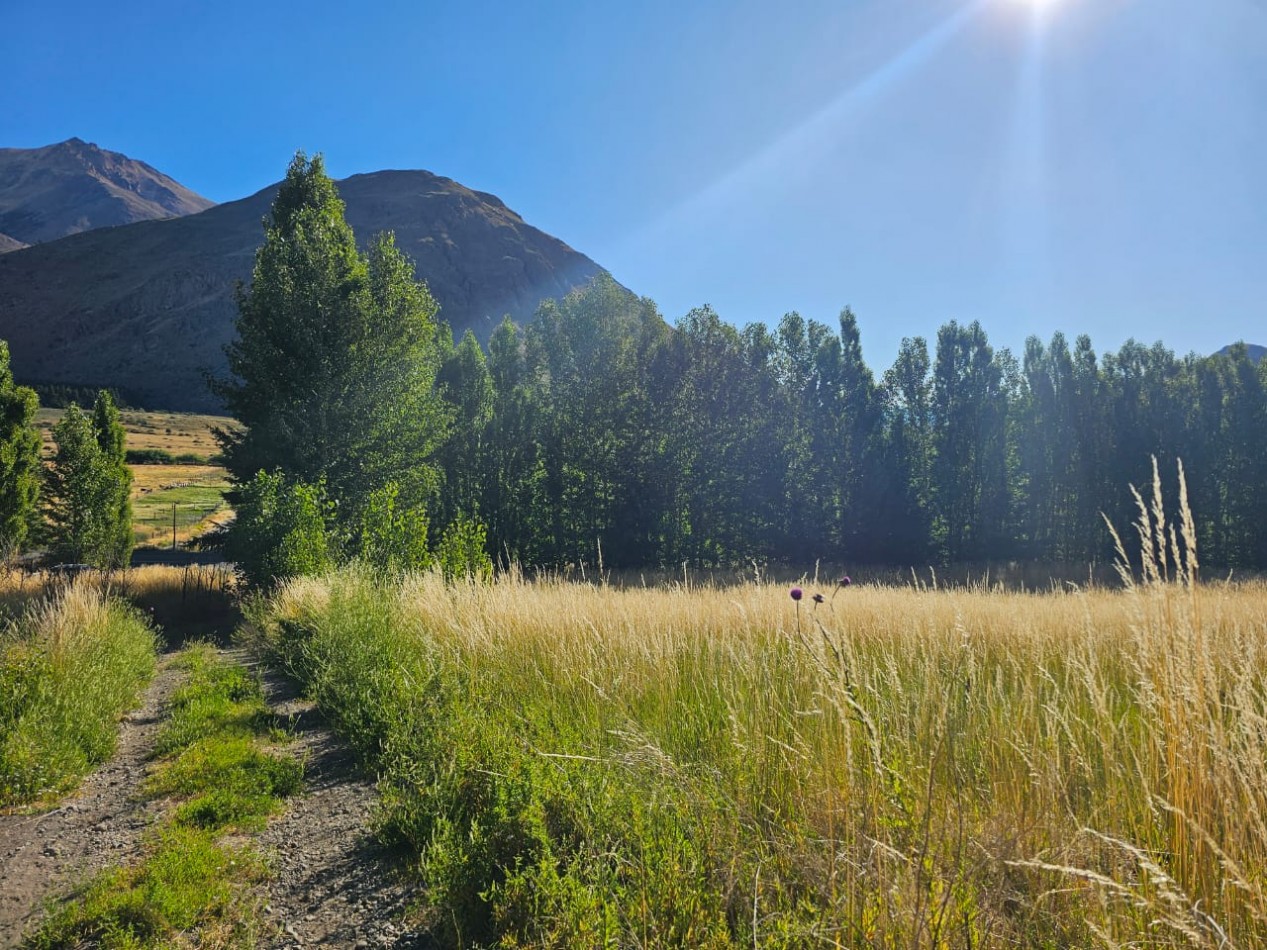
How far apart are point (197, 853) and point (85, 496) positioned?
72.3ft

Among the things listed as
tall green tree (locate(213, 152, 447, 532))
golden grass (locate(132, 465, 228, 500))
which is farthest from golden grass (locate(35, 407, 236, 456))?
tall green tree (locate(213, 152, 447, 532))

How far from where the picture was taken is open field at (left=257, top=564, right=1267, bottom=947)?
163cm

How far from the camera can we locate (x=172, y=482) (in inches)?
2320

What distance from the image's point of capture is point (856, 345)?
3294 cm

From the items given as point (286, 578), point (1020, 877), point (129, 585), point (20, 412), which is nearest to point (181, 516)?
point (20, 412)

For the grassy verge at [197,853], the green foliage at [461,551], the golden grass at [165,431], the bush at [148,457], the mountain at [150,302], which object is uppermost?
the mountain at [150,302]

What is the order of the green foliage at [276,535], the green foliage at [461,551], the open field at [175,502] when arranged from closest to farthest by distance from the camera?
1. the green foliage at [461,551]
2. the green foliage at [276,535]
3. the open field at [175,502]

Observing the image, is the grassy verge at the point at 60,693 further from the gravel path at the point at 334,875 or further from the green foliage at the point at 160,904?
the green foliage at the point at 160,904

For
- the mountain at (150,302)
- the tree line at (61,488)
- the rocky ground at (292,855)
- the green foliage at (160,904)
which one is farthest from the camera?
the mountain at (150,302)

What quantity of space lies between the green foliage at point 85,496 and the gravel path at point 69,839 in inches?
758

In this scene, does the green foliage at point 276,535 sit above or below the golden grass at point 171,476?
below

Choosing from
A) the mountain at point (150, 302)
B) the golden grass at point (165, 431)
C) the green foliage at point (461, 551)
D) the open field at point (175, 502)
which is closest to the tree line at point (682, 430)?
the green foliage at point (461, 551)

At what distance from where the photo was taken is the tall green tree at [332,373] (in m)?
17.1

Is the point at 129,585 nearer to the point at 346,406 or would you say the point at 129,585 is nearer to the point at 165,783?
the point at 346,406
